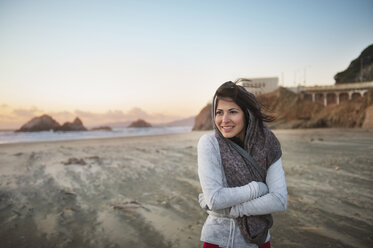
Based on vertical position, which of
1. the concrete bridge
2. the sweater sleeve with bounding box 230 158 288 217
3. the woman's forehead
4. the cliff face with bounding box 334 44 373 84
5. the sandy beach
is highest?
the cliff face with bounding box 334 44 373 84

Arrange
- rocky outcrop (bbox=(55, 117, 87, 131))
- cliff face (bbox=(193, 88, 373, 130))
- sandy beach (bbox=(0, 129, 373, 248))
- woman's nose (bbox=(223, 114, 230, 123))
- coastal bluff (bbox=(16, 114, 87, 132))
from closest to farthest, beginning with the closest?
woman's nose (bbox=(223, 114, 230, 123))
sandy beach (bbox=(0, 129, 373, 248))
cliff face (bbox=(193, 88, 373, 130))
coastal bluff (bbox=(16, 114, 87, 132))
rocky outcrop (bbox=(55, 117, 87, 131))

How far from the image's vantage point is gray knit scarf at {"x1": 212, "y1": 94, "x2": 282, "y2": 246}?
1532mm

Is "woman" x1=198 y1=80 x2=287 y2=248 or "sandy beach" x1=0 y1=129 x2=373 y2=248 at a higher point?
"woman" x1=198 y1=80 x2=287 y2=248

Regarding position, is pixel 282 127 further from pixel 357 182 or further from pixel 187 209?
pixel 187 209

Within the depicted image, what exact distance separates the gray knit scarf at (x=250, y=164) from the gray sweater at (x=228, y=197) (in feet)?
0.16

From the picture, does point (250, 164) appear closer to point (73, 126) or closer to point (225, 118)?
point (225, 118)

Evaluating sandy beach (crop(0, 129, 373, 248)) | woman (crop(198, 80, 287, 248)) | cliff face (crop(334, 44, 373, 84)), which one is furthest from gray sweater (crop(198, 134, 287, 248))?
cliff face (crop(334, 44, 373, 84))

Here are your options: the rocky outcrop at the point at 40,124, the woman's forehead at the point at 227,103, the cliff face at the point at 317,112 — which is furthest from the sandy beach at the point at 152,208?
the rocky outcrop at the point at 40,124

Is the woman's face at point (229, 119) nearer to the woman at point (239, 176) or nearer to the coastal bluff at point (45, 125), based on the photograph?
the woman at point (239, 176)

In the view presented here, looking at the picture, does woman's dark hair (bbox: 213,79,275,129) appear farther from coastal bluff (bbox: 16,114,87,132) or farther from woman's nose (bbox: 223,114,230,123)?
coastal bluff (bbox: 16,114,87,132)

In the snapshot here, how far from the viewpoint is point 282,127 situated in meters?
29.6

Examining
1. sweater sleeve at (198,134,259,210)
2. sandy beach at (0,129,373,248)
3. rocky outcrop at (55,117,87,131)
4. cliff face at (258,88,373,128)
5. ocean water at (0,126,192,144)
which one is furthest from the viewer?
rocky outcrop at (55,117,87,131)

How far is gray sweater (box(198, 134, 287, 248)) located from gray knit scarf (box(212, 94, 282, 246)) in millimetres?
47

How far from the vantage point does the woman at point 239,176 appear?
1482mm
